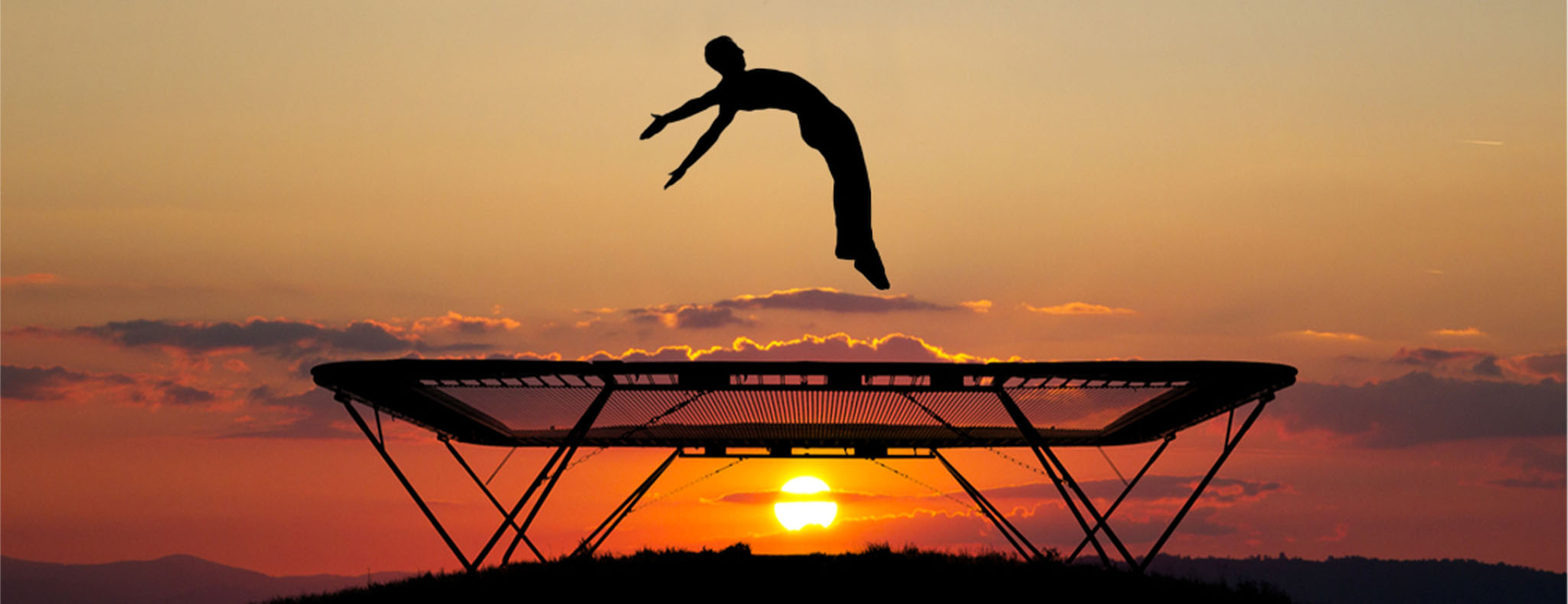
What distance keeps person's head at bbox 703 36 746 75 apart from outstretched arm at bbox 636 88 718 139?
0.45 meters

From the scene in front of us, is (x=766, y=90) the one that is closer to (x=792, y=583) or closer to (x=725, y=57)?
(x=725, y=57)

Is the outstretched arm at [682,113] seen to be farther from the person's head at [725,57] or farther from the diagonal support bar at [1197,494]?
the diagonal support bar at [1197,494]

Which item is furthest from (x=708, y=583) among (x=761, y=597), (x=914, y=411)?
(x=914, y=411)

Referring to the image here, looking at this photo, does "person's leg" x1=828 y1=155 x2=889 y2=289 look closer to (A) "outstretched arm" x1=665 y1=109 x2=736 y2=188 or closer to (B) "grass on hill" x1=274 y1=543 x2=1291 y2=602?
(A) "outstretched arm" x1=665 y1=109 x2=736 y2=188

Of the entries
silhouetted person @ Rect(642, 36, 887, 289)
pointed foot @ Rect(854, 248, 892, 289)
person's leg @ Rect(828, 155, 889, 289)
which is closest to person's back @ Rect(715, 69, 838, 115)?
silhouetted person @ Rect(642, 36, 887, 289)

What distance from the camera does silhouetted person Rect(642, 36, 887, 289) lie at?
14312mm

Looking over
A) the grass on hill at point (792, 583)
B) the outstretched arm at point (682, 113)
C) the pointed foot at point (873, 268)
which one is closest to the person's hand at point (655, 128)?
the outstretched arm at point (682, 113)

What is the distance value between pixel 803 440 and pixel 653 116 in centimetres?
909

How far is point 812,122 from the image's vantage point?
14.5 m

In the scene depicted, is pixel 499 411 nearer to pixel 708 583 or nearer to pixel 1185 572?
pixel 708 583

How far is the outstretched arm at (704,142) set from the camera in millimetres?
14055

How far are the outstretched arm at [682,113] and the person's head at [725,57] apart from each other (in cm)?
45

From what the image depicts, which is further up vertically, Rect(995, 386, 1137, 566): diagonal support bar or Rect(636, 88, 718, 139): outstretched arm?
Rect(636, 88, 718, 139): outstretched arm

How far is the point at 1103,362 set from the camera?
1558 centimetres
